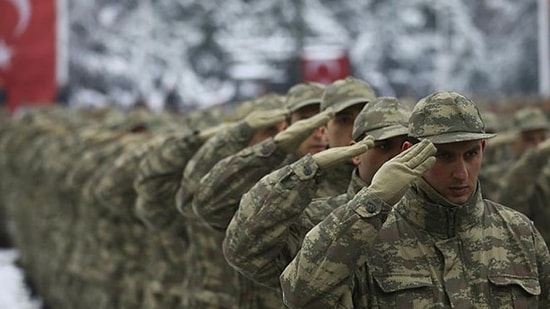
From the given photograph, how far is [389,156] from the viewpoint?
5.26 meters

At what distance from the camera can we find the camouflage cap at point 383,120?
524 centimetres

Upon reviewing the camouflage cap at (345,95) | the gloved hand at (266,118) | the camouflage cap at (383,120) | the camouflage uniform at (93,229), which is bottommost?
the camouflage uniform at (93,229)

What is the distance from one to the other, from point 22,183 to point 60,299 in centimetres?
358

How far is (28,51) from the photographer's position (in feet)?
110

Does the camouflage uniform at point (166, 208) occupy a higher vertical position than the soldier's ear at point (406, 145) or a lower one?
lower

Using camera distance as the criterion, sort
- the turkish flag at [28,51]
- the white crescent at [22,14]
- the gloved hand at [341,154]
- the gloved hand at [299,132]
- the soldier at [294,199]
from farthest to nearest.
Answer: the white crescent at [22,14]
the turkish flag at [28,51]
the gloved hand at [299,132]
the soldier at [294,199]
the gloved hand at [341,154]

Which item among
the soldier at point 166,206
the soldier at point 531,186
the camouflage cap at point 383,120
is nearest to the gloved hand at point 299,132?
the camouflage cap at point 383,120

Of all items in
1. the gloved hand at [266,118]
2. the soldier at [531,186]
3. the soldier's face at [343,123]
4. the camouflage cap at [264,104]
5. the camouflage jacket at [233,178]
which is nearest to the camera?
the camouflage jacket at [233,178]

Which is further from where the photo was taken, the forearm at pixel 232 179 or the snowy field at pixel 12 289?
the snowy field at pixel 12 289

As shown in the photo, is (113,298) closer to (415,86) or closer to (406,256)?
(406,256)

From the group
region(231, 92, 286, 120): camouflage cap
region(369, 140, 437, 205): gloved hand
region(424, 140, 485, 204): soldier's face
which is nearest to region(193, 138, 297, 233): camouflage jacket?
region(231, 92, 286, 120): camouflage cap

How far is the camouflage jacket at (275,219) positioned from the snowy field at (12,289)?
950 centimetres

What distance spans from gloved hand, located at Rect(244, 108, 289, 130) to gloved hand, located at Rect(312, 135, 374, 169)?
4.73 ft

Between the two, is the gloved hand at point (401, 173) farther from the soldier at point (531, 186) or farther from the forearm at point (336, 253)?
the soldier at point (531, 186)
